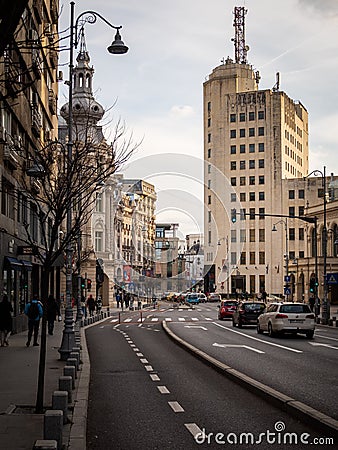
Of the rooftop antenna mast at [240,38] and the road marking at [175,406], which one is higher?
the rooftop antenna mast at [240,38]

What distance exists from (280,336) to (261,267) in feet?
255

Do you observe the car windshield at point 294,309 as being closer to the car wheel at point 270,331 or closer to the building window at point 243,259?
the car wheel at point 270,331

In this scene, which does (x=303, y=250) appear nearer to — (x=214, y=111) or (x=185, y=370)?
(x=214, y=111)

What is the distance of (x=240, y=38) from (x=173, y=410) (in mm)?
112589

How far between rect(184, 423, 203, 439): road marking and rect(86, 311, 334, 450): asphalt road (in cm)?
1

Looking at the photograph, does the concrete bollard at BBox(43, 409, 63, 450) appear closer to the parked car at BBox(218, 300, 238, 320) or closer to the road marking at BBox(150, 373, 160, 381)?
the road marking at BBox(150, 373, 160, 381)

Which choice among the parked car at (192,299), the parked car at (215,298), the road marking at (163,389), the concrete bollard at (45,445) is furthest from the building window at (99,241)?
the concrete bollard at (45,445)

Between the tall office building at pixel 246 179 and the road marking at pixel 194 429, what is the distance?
3777 inches

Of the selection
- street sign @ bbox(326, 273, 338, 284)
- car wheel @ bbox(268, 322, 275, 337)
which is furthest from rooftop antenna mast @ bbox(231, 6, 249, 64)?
car wheel @ bbox(268, 322, 275, 337)

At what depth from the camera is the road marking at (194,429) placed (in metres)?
9.84

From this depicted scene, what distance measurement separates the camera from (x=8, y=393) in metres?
13.4

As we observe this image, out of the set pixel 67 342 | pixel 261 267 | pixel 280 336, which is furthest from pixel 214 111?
pixel 67 342

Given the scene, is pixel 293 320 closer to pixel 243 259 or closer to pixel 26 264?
pixel 26 264

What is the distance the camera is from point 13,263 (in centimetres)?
2992
